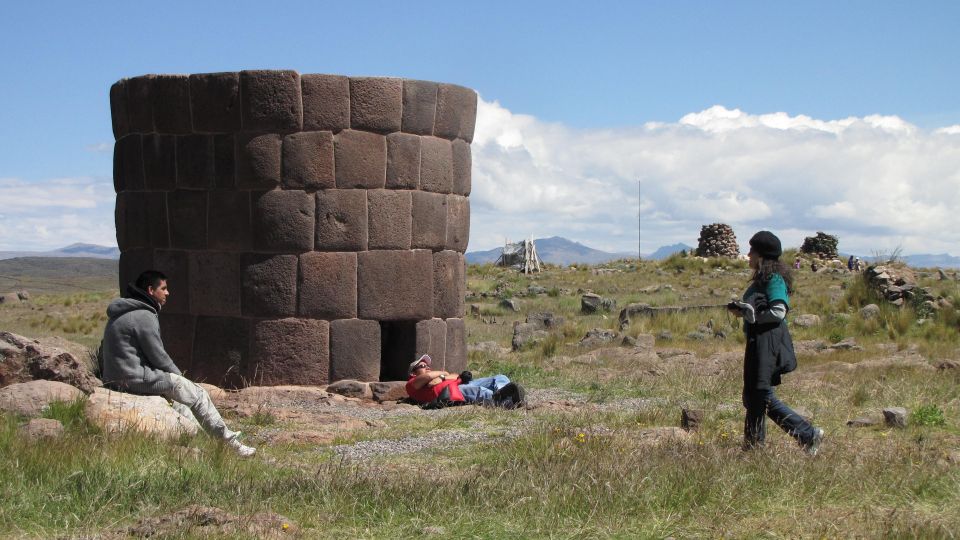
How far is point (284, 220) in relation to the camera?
36.9ft

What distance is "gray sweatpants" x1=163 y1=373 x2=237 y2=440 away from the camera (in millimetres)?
7914

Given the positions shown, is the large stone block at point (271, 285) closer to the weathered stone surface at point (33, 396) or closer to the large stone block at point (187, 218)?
the large stone block at point (187, 218)

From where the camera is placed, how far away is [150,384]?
7.97m

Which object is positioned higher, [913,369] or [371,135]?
[371,135]

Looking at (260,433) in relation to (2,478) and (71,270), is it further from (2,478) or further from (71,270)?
(71,270)

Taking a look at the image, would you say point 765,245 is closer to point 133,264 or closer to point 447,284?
point 447,284

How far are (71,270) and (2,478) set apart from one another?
400ft

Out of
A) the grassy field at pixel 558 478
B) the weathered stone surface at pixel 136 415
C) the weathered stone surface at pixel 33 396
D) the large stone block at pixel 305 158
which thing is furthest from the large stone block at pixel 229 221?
the weathered stone surface at pixel 136 415

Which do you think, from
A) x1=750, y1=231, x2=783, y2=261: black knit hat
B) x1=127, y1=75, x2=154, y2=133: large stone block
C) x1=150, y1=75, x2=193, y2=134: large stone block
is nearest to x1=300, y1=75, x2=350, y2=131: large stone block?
x1=150, y1=75, x2=193, y2=134: large stone block

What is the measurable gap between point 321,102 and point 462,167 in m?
1.90

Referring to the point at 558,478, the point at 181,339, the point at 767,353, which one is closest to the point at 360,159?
the point at 181,339

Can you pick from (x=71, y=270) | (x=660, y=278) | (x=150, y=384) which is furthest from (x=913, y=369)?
(x=71, y=270)

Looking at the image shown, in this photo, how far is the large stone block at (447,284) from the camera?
12078mm

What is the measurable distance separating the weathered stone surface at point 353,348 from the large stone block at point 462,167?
1.84m
